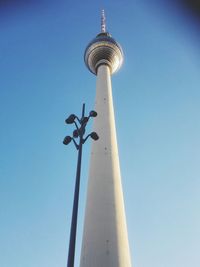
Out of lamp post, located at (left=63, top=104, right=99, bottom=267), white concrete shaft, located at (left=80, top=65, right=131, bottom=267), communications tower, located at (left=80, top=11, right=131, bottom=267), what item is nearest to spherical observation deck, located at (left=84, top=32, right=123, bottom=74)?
communications tower, located at (left=80, top=11, right=131, bottom=267)

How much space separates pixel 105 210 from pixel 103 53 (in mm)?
29562

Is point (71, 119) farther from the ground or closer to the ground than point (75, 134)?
farther from the ground

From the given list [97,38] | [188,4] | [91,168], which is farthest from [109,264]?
[97,38]

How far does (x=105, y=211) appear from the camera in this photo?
25.0 metres

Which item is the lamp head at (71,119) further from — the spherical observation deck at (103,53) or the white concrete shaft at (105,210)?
the spherical observation deck at (103,53)

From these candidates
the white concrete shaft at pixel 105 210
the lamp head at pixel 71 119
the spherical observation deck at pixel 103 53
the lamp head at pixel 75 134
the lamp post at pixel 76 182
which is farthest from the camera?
the spherical observation deck at pixel 103 53

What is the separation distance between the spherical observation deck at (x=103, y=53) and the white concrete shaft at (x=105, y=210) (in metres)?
15.9

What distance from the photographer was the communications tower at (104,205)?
73.1ft

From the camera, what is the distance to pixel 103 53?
47.7 metres

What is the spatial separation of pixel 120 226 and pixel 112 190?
3.57 metres

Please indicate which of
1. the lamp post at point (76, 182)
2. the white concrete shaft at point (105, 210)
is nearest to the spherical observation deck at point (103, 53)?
the white concrete shaft at point (105, 210)

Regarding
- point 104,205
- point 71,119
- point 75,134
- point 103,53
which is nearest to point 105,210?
Result: point 104,205

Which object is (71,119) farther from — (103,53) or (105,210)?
(103,53)

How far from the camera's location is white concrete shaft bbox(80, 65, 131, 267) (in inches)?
875
